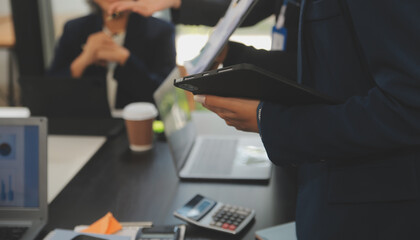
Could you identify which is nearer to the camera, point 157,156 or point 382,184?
point 382,184

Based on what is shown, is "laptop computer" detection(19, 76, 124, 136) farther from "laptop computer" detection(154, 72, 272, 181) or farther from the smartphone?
the smartphone

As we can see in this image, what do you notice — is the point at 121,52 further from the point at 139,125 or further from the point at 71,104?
the point at 139,125

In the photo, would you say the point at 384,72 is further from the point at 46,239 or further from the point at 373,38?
the point at 46,239

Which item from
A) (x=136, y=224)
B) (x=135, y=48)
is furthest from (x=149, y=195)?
(x=135, y=48)

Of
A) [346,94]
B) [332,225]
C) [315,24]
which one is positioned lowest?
[332,225]

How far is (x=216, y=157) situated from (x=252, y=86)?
28.9 inches

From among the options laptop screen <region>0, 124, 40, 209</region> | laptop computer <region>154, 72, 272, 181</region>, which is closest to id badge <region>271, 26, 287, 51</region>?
laptop computer <region>154, 72, 272, 181</region>

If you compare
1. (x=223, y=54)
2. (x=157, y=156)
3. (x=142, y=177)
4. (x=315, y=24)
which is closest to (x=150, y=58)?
(x=157, y=156)

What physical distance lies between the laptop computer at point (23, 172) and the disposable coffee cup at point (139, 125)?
17.9 inches

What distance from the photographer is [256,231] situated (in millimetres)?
969

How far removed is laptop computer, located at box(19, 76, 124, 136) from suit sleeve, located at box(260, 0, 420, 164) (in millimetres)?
1033

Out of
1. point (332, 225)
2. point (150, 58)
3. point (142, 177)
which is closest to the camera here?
point (332, 225)

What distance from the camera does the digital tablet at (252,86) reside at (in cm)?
64

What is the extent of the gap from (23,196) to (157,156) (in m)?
0.50
